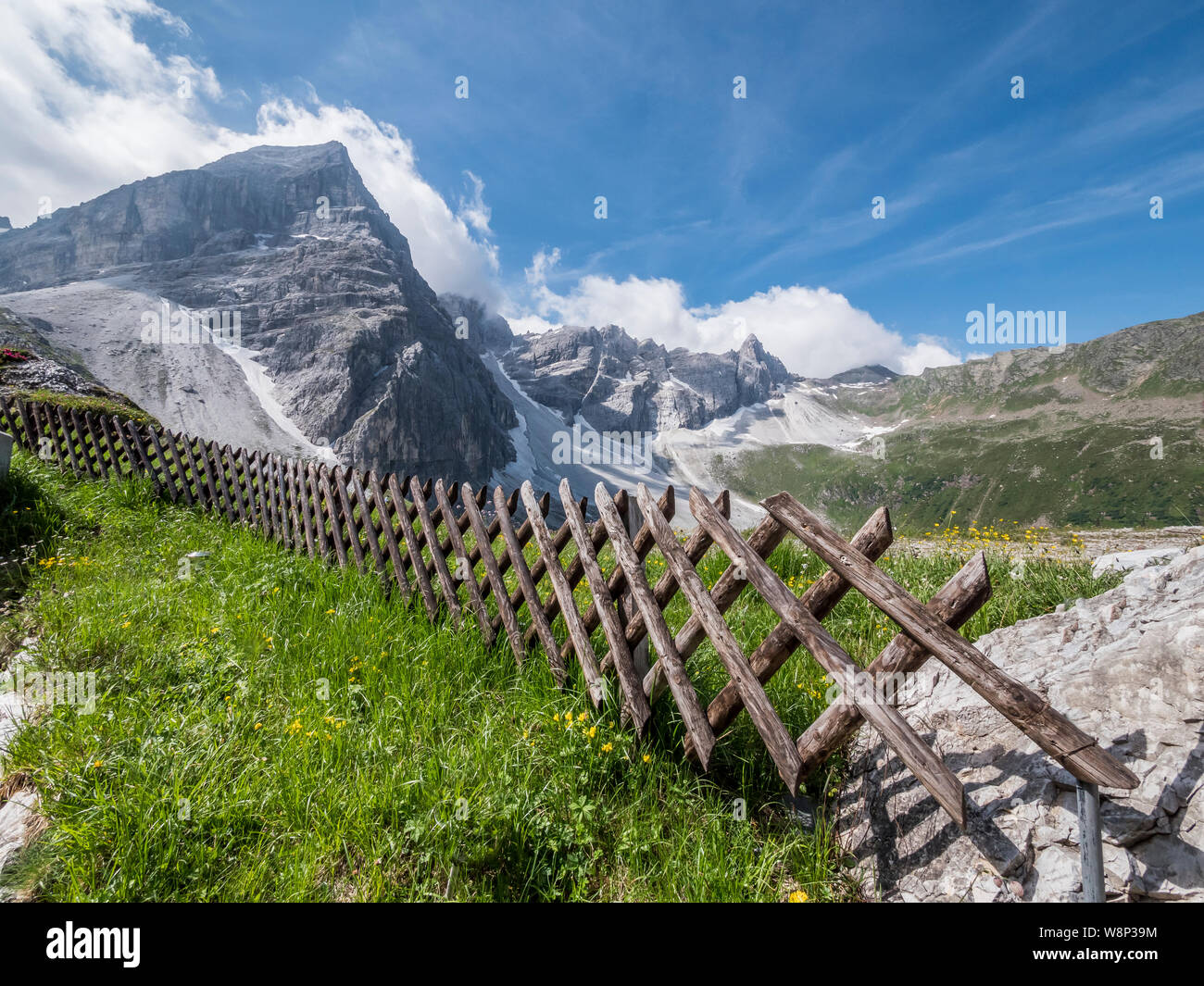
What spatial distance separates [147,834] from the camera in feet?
8.36

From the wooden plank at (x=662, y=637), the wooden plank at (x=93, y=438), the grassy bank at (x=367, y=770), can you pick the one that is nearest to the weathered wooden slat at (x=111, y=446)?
the wooden plank at (x=93, y=438)

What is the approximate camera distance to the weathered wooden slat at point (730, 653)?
9.37 feet

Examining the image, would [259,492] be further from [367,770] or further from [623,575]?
[623,575]

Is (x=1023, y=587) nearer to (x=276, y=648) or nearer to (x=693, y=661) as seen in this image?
(x=693, y=661)

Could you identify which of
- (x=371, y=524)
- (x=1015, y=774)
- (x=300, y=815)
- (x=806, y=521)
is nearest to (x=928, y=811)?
(x=1015, y=774)

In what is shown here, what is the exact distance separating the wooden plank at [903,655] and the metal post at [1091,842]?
71 cm

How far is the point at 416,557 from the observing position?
5.52m

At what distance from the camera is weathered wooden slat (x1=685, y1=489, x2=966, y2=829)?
2307 mm

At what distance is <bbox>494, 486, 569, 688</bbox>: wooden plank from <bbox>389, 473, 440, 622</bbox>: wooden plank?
119 centimetres

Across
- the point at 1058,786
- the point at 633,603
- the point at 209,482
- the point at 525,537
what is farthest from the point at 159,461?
the point at 1058,786

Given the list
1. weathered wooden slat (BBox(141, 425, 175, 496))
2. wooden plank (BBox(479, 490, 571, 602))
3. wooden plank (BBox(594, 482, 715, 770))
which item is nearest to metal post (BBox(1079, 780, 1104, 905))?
wooden plank (BBox(594, 482, 715, 770))

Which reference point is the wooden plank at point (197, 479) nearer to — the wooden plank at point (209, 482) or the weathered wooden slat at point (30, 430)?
the wooden plank at point (209, 482)
